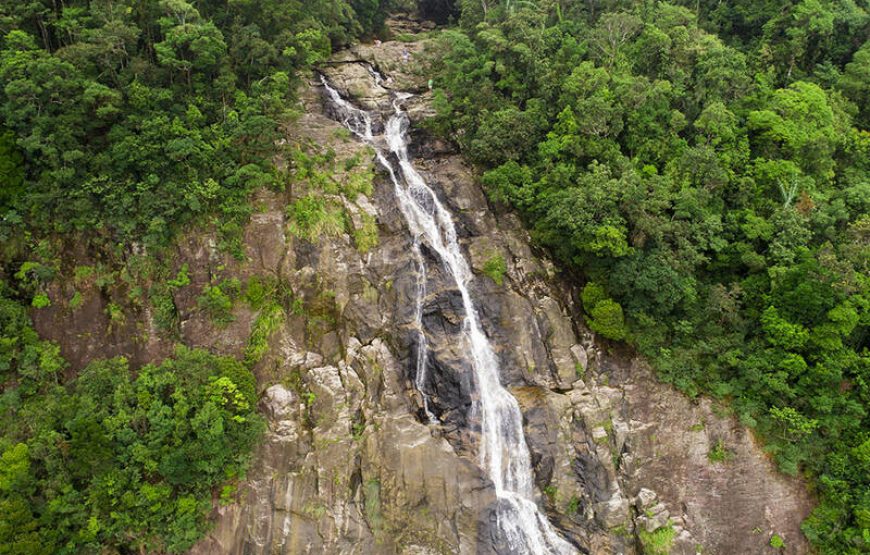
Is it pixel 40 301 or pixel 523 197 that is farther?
pixel 523 197

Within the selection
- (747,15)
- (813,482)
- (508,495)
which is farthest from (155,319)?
(747,15)

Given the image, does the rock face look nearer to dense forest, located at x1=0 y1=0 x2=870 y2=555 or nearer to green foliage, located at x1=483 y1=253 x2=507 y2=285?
green foliage, located at x1=483 y1=253 x2=507 y2=285

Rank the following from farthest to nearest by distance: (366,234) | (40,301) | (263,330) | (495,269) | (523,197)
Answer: (523,197) → (495,269) → (366,234) → (263,330) → (40,301)

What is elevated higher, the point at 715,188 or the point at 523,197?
the point at 715,188

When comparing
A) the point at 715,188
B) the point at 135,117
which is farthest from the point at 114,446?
the point at 715,188

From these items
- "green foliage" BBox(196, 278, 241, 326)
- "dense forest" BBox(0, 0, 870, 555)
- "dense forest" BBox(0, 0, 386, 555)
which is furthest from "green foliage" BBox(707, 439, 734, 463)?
"green foliage" BBox(196, 278, 241, 326)

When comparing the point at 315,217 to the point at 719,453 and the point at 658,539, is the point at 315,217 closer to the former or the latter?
the point at 658,539
